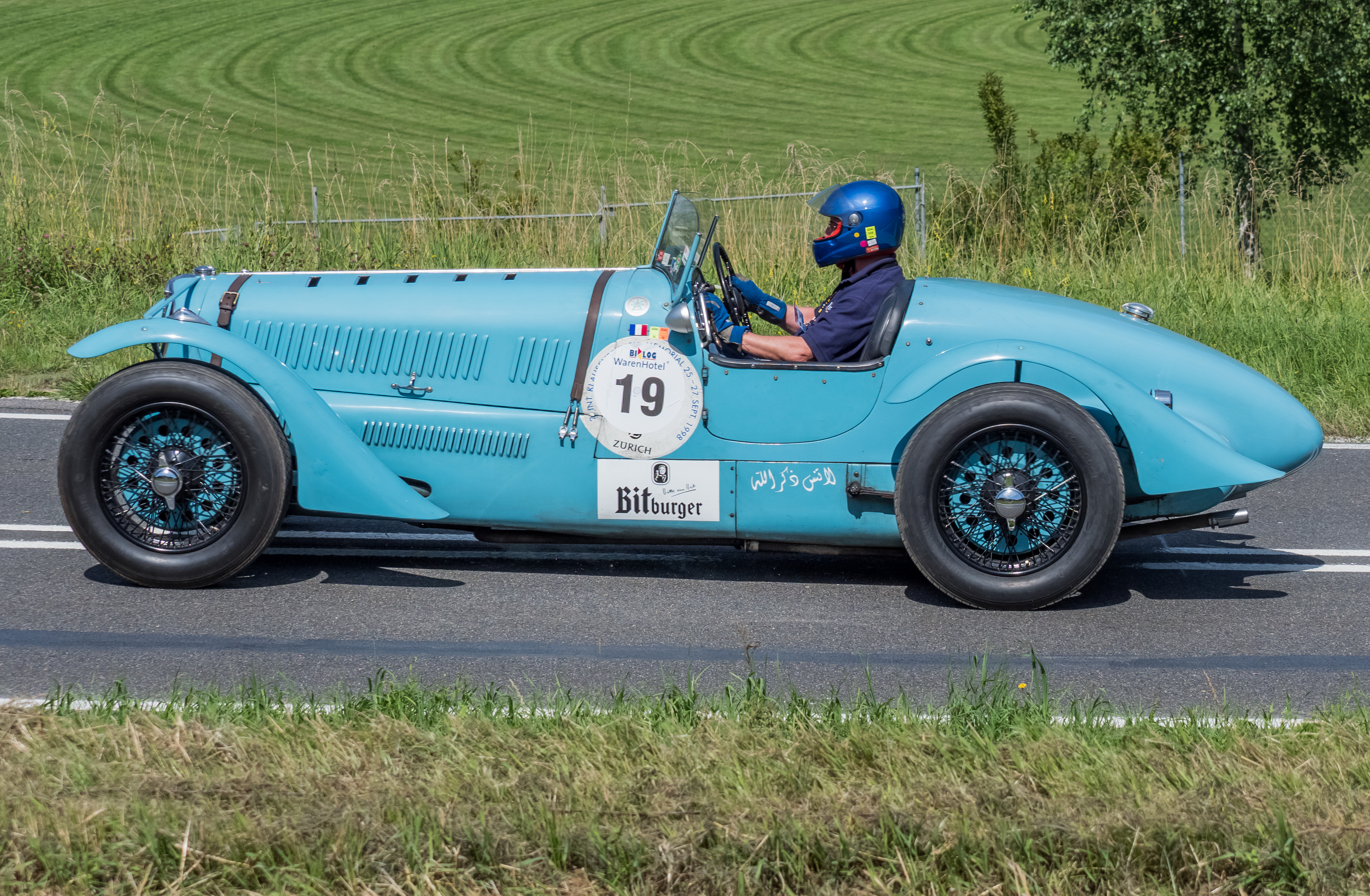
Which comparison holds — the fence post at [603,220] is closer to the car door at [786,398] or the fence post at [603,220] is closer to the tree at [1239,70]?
the tree at [1239,70]

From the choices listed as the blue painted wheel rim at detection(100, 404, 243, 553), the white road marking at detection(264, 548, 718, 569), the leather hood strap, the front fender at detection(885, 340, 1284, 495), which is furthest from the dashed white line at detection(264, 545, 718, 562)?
the front fender at detection(885, 340, 1284, 495)

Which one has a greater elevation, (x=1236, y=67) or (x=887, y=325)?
(x=1236, y=67)

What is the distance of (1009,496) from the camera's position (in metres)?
4.72

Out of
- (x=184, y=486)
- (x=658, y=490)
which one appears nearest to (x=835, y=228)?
(x=658, y=490)

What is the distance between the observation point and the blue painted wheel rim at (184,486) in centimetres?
496

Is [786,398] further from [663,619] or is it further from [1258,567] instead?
[1258,567]

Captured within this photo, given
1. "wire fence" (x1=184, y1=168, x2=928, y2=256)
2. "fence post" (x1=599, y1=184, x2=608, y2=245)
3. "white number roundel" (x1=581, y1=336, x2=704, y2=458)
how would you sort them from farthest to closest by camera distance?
1. "fence post" (x1=599, y1=184, x2=608, y2=245)
2. "wire fence" (x1=184, y1=168, x2=928, y2=256)
3. "white number roundel" (x1=581, y1=336, x2=704, y2=458)

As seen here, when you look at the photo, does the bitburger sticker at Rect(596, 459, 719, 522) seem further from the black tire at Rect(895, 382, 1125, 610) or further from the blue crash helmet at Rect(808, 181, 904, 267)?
the blue crash helmet at Rect(808, 181, 904, 267)

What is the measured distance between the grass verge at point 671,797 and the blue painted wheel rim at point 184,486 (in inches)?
52.7

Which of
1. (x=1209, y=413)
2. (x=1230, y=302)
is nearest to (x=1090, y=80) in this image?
(x=1230, y=302)

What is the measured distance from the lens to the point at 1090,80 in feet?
53.2

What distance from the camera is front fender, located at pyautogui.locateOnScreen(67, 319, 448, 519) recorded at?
491 cm

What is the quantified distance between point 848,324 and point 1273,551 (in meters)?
2.19

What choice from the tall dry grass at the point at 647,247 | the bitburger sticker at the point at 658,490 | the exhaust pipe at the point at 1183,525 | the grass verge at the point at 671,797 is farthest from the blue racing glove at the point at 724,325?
the tall dry grass at the point at 647,247
